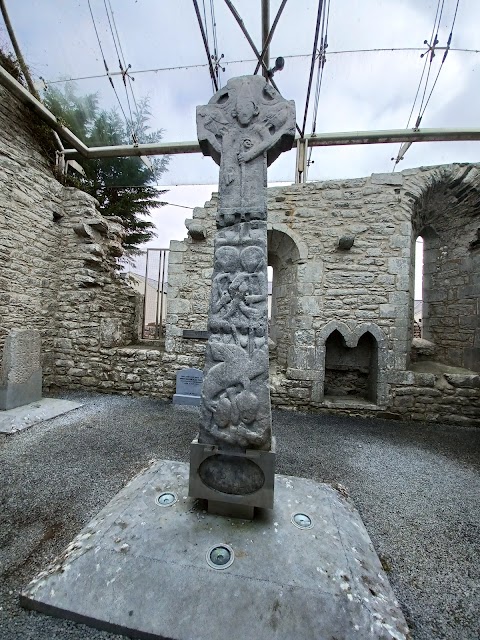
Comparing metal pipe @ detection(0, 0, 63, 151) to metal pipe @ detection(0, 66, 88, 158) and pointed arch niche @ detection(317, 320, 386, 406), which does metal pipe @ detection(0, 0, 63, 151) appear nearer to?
metal pipe @ detection(0, 66, 88, 158)

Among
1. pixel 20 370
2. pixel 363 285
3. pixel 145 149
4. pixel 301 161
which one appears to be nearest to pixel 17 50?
pixel 145 149

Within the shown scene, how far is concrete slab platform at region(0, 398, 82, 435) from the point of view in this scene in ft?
10.2

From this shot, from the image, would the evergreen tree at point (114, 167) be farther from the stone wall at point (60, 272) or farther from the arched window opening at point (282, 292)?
the arched window opening at point (282, 292)

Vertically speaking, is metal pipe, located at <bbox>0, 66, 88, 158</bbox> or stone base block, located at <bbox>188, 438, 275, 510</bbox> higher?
metal pipe, located at <bbox>0, 66, 88, 158</bbox>

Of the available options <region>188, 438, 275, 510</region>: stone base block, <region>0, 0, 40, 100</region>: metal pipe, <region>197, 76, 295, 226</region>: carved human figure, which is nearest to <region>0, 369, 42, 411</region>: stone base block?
<region>188, 438, 275, 510</region>: stone base block

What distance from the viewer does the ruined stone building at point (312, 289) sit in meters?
4.04

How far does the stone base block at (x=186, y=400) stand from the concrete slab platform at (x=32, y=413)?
4.50 ft

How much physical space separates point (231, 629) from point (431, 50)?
812cm

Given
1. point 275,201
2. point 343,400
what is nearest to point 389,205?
point 275,201

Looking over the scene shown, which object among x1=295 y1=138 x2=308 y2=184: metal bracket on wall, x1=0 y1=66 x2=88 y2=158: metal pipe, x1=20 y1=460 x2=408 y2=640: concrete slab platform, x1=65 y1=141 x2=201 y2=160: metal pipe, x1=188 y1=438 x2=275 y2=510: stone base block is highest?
x1=65 y1=141 x2=201 y2=160: metal pipe

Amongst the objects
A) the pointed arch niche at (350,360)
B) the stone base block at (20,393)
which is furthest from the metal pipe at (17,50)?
the pointed arch niche at (350,360)

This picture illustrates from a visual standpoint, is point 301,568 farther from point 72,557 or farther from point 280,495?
point 72,557

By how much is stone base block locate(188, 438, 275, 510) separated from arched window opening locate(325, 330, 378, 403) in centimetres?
322

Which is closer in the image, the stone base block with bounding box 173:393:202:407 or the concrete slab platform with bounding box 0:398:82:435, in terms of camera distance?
the concrete slab platform with bounding box 0:398:82:435
